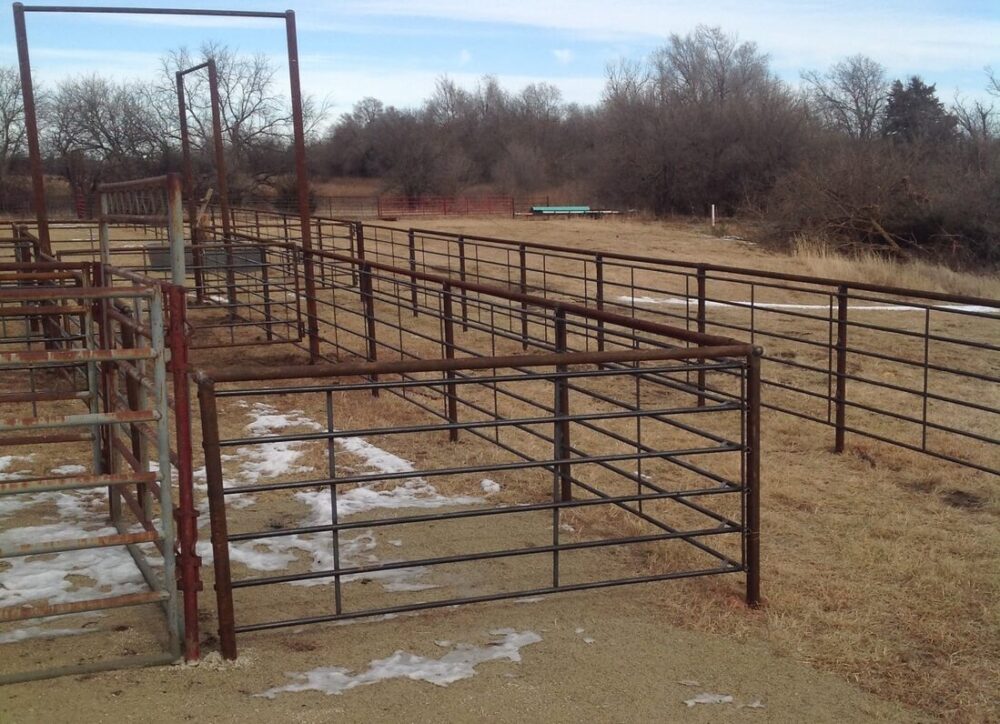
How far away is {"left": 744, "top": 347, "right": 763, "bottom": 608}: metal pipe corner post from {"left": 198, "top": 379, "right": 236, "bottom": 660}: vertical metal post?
7.19 ft

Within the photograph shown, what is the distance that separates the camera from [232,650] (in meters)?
3.82

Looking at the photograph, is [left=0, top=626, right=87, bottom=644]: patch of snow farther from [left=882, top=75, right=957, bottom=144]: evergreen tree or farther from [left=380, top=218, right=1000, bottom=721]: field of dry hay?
[left=882, top=75, right=957, bottom=144]: evergreen tree

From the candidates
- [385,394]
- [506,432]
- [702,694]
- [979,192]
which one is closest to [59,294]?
[702,694]

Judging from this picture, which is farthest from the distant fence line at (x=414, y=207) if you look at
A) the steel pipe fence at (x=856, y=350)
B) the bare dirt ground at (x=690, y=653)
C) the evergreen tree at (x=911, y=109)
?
the bare dirt ground at (x=690, y=653)

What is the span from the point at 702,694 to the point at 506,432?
4.20 meters

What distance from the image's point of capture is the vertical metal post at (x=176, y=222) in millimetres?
3912

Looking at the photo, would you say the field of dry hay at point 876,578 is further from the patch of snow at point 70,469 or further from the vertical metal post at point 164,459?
the patch of snow at point 70,469

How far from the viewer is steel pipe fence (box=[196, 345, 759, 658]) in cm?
392

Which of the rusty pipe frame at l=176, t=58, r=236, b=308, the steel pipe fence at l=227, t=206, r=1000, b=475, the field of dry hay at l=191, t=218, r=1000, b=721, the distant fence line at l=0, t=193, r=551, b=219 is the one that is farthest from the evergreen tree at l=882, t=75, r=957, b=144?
the field of dry hay at l=191, t=218, r=1000, b=721

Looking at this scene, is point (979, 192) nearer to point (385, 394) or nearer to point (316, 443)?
point (385, 394)

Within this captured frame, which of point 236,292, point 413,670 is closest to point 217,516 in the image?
point 413,670

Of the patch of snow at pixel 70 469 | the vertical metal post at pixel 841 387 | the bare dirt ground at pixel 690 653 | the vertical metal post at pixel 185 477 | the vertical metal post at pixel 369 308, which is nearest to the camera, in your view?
the bare dirt ground at pixel 690 653

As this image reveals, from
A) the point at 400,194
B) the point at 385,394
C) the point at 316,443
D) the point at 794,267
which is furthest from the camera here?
the point at 400,194

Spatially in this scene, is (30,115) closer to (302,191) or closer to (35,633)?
(302,191)
